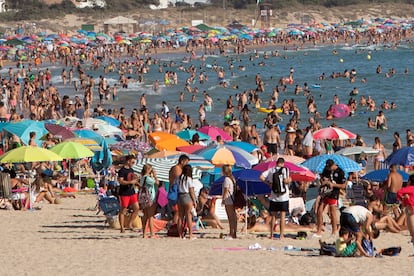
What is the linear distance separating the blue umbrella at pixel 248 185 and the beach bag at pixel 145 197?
94cm

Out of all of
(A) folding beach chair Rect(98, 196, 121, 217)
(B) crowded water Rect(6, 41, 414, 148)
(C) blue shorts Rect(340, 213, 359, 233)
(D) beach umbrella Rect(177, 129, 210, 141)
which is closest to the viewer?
(C) blue shorts Rect(340, 213, 359, 233)

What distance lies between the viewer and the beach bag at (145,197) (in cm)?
1143

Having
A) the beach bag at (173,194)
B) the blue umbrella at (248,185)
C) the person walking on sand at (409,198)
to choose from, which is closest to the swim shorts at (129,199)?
the beach bag at (173,194)

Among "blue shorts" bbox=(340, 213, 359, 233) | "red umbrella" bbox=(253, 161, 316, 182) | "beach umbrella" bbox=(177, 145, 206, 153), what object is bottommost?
"beach umbrella" bbox=(177, 145, 206, 153)

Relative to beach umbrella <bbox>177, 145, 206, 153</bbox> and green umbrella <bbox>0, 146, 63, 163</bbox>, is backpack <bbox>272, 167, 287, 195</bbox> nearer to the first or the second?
beach umbrella <bbox>177, 145, 206, 153</bbox>

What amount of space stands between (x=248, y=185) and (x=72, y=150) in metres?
Result: 4.13

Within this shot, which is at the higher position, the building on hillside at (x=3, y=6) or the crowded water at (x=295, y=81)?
the crowded water at (x=295, y=81)

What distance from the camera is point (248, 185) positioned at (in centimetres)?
1191

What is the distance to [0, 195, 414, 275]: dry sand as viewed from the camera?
970cm

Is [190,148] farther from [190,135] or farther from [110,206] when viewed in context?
[190,135]

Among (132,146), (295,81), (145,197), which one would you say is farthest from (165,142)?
(295,81)

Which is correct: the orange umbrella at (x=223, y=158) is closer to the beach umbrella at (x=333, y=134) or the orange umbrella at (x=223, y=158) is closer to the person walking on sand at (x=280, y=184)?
the person walking on sand at (x=280, y=184)

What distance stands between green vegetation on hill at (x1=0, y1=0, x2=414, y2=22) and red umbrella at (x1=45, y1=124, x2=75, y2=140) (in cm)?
7681


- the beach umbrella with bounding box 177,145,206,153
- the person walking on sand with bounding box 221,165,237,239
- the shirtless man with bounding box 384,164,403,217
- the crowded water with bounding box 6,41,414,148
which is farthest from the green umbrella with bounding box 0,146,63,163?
the crowded water with bounding box 6,41,414,148
